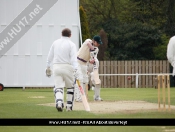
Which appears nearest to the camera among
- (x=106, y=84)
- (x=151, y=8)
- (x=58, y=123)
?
(x=58, y=123)

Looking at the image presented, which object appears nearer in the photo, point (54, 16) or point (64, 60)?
point (64, 60)

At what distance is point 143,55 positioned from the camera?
5250 centimetres

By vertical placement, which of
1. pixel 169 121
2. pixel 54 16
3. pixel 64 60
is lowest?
pixel 169 121

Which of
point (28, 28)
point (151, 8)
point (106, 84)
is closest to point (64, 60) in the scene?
point (28, 28)

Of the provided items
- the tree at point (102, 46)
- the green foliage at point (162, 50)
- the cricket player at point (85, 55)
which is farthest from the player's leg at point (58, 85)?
the green foliage at point (162, 50)

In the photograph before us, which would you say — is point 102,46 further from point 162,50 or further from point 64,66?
point 64,66

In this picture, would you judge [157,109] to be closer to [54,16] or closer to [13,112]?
[13,112]

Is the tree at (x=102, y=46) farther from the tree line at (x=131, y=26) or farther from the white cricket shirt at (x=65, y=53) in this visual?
the white cricket shirt at (x=65, y=53)

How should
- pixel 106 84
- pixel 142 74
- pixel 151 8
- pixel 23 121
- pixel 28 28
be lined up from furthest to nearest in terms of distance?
pixel 151 8 → pixel 106 84 → pixel 142 74 → pixel 28 28 → pixel 23 121

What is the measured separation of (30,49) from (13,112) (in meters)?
18.2

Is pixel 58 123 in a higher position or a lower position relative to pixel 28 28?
lower

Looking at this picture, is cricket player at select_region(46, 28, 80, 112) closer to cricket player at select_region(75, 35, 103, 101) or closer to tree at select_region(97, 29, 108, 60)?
cricket player at select_region(75, 35, 103, 101)

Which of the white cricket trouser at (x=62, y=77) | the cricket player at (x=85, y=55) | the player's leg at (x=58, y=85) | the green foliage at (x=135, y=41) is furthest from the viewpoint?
the green foliage at (x=135, y=41)

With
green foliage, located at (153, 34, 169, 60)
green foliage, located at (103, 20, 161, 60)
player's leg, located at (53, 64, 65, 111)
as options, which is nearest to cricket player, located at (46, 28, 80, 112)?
player's leg, located at (53, 64, 65, 111)
